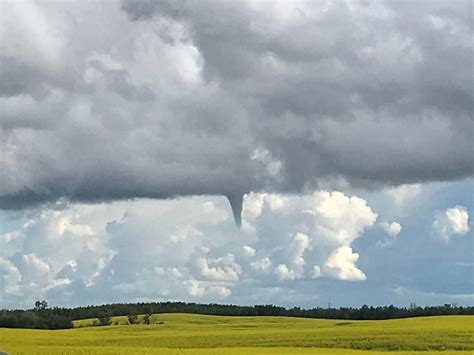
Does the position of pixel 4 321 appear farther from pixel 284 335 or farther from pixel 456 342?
pixel 456 342

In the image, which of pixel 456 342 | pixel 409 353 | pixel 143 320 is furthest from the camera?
pixel 143 320

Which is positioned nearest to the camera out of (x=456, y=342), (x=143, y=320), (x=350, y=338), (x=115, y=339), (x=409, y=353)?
(x=409, y=353)

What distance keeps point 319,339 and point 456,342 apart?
15.1m

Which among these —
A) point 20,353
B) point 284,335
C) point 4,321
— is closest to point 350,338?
point 284,335

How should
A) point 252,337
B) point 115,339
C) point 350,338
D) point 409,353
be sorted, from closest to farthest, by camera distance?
point 409,353
point 350,338
point 252,337
point 115,339

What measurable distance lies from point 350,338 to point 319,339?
335 cm

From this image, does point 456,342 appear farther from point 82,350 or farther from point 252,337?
point 82,350

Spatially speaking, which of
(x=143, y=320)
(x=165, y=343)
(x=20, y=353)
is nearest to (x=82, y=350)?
(x=20, y=353)

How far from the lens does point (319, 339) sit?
92.7 meters

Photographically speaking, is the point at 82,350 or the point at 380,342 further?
the point at 380,342

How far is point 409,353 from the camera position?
73.1 m

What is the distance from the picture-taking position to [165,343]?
100750 millimetres

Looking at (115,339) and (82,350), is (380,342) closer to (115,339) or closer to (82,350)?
(82,350)

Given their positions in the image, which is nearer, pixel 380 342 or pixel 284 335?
pixel 380 342
